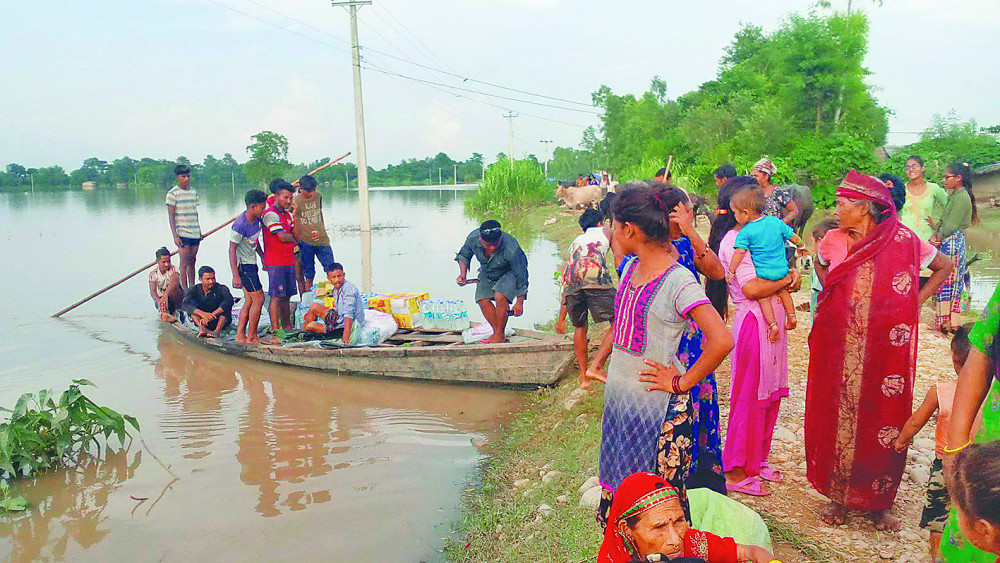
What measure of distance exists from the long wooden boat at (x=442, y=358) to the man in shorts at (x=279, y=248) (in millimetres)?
666

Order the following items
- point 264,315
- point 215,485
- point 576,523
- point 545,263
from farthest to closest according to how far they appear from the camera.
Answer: point 545,263 → point 264,315 → point 215,485 → point 576,523

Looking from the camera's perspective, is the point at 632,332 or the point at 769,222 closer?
the point at 632,332

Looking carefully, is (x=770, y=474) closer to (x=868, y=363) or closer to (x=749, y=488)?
(x=749, y=488)

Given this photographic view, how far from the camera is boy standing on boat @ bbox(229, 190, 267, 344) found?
7.76m

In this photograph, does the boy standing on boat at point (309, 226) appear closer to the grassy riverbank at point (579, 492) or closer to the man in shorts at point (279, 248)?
the man in shorts at point (279, 248)

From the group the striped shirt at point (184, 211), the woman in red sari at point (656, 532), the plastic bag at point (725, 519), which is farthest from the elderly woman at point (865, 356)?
the striped shirt at point (184, 211)

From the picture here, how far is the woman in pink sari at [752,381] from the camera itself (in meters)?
3.29

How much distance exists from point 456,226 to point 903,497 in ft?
83.2

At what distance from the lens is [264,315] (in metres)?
8.88

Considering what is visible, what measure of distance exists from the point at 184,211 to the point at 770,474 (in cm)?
874

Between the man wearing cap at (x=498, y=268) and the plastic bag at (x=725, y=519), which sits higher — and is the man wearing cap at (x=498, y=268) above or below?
above

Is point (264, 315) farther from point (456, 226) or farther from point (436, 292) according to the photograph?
point (456, 226)

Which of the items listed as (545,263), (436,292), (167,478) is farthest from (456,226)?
(167,478)

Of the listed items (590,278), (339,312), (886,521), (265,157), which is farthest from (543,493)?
(265,157)
